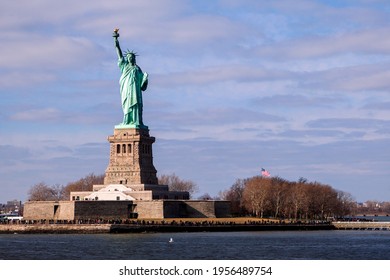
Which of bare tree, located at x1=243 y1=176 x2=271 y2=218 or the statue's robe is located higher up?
the statue's robe

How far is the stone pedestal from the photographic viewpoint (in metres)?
111

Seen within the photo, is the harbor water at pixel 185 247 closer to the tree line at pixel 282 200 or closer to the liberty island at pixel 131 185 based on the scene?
the liberty island at pixel 131 185

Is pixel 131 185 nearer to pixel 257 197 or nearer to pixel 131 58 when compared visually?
pixel 131 58

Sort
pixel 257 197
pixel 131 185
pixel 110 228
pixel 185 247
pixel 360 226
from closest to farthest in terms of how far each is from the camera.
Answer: pixel 185 247 → pixel 110 228 → pixel 131 185 → pixel 360 226 → pixel 257 197

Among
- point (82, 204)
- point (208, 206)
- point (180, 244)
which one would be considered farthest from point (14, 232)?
point (180, 244)

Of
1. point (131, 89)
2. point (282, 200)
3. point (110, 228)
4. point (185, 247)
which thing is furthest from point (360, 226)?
point (185, 247)

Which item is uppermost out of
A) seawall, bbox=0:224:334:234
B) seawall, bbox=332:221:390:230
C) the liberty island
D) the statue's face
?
the statue's face

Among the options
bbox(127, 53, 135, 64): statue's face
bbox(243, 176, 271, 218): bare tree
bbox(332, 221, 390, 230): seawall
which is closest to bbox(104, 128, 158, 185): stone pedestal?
bbox(127, 53, 135, 64): statue's face

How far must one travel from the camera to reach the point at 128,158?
112 meters

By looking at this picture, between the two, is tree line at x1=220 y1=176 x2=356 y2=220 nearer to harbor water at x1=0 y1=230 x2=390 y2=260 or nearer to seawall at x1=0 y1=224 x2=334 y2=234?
seawall at x1=0 y1=224 x2=334 y2=234

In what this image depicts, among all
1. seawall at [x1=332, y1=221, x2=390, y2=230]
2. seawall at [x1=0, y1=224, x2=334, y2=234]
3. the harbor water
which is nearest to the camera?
the harbor water

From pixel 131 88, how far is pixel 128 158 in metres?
7.33

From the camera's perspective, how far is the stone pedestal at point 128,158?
111 metres

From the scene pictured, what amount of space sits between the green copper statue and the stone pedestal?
44.0 inches
